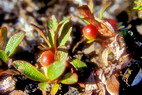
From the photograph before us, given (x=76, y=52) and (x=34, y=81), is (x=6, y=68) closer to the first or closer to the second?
(x=34, y=81)

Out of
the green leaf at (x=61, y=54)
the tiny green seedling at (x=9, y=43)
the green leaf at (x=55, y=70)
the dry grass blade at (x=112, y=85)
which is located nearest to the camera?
the green leaf at (x=55, y=70)

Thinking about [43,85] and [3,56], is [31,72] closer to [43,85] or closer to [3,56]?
[43,85]

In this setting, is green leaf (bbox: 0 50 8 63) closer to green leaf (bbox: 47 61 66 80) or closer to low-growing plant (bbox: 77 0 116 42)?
green leaf (bbox: 47 61 66 80)

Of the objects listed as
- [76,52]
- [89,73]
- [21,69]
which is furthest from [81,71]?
[21,69]

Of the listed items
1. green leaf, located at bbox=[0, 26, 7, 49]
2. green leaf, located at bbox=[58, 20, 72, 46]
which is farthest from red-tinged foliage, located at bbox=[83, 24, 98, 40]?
green leaf, located at bbox=[0, 26, 7, 49]

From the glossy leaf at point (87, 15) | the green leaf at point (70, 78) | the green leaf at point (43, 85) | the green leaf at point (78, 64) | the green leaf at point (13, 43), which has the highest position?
the glossy leaf at point (87, 15)

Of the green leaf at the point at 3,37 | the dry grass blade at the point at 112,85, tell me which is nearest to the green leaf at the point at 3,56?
the green leaf at the point at 3,37

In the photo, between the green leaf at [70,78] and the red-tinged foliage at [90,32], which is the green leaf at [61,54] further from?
the red-tinged foliage at [90,32]
